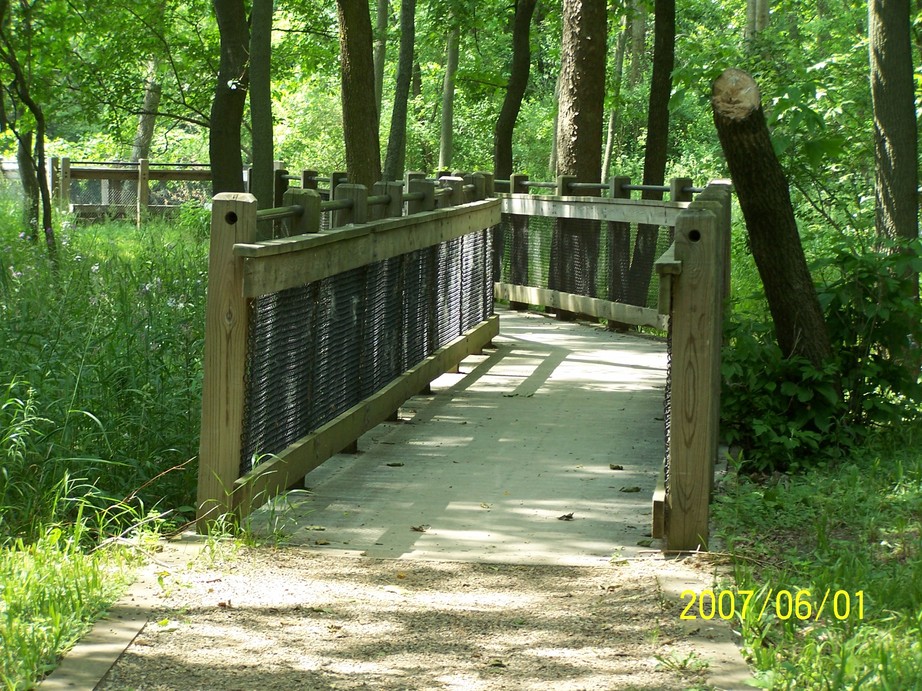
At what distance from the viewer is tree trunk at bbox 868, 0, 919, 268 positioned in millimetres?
9281

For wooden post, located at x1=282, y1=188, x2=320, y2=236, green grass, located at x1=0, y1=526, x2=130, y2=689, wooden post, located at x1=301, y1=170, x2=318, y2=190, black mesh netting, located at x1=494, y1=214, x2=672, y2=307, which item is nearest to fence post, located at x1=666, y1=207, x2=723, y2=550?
wooden post, located at x1=282, y1=188, x2=320, y2=236

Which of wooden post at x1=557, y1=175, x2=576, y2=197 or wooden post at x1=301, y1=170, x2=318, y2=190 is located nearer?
wooden post at x1=301, y1=170, x2=318, y2=190

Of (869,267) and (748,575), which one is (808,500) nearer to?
(748,575)

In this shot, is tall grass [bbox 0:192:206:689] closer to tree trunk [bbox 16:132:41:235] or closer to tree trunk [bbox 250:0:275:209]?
tree trunk [bbox 250:0:275:209]

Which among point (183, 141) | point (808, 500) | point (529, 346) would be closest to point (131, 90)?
point (529, 346)

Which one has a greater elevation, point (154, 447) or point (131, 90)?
point (131, 90)

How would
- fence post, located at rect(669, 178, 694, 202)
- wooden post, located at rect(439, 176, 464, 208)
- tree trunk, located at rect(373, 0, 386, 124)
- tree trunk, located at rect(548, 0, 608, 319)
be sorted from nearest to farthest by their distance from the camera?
wooden post, located at rect(439, 176, 464, 208) → fence post, located at rect(669, 178, 694, 202) → tree trunk, located at rect(548, 0, 608, 319) → tree trunk, located at rect(373, 0, 386, 124)

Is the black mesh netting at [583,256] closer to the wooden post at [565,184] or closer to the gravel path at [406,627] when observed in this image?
the wooden post at [565,184]

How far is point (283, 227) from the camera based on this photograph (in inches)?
260

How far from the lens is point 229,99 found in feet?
44.8

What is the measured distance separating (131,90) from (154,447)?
14.7 metres

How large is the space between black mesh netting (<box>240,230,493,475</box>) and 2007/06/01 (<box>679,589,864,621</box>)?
7.52ft

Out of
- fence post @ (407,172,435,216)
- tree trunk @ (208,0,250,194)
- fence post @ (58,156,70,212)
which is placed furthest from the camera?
fence post @ (58,156,70,212)

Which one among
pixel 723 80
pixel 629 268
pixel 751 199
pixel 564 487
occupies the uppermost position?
pixel 723 80
